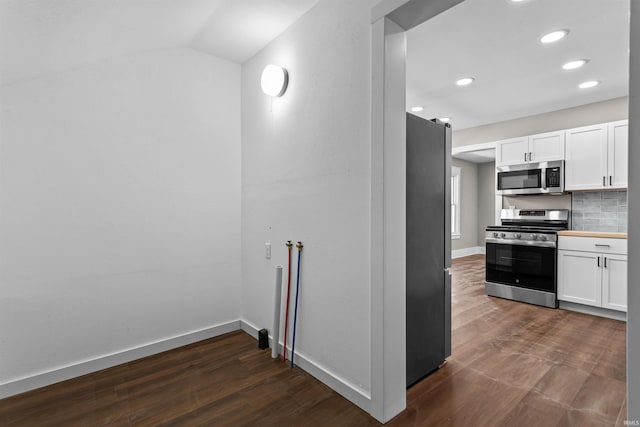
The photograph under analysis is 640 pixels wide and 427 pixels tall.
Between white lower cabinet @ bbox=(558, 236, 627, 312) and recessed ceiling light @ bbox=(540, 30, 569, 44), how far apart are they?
7.38ft

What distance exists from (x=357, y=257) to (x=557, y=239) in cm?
324

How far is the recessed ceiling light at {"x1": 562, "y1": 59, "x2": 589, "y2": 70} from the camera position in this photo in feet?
10.2

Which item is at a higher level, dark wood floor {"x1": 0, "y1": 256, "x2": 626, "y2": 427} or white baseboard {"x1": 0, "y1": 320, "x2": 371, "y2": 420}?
white baseboard {"x1": 0, "y1": 320, "x2": 371, "y2": 420}

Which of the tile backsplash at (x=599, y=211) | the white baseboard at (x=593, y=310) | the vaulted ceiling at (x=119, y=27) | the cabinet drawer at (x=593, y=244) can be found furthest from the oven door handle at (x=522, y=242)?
the vaulted ceiling at (x=119, y=27)

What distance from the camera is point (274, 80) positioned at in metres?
2.50

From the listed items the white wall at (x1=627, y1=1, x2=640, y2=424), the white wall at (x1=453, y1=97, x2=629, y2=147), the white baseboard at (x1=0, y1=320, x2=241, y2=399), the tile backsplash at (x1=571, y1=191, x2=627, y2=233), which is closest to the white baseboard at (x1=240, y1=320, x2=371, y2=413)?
the white baseboard at (x1=0, y1=320, x2=241, y2=399)

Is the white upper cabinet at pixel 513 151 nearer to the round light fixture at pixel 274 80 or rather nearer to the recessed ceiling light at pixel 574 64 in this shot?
the recessed ceiling light at pixel 574 64

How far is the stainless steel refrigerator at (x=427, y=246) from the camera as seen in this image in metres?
2.08

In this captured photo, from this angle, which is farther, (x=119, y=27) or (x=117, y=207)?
(x=117, y=207)

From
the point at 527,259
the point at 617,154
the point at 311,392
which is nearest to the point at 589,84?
the point at 617,154

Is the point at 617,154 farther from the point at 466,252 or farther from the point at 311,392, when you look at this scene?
the point at 466,252

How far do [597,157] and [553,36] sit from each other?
2.09 metres

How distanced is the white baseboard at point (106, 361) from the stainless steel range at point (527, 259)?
3.43 metres

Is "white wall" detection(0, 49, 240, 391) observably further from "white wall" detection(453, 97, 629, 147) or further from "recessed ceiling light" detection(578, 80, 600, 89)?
"white wall" detection(453, 97, 629, 147)
